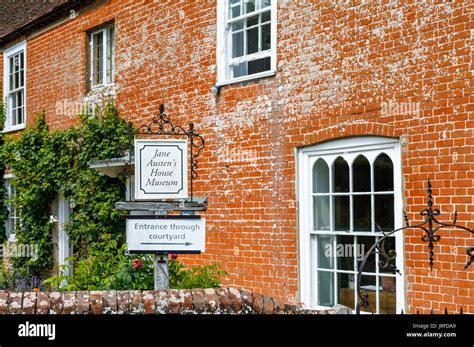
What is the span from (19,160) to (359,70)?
10.1 m

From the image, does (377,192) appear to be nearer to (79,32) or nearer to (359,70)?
(359,70)

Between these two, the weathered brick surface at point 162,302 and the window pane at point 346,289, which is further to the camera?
the window pane at point 346,289

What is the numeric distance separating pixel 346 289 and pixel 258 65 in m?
3.50

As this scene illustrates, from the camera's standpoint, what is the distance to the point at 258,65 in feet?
38.5

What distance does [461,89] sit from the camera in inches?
340

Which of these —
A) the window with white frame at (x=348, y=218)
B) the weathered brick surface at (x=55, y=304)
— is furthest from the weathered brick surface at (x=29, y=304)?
the window with white frame at (x=348, y=218)

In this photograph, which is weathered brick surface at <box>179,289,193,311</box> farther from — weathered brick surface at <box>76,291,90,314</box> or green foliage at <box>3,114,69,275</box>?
green foliage at <box>3,114,69,275</box>

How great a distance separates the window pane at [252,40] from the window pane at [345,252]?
316 cm

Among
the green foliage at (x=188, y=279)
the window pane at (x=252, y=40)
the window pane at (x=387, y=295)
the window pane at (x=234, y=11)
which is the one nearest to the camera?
the window pane at (x=387, y=295)

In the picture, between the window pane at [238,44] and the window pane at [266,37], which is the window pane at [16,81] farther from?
the window pane at [266,37]

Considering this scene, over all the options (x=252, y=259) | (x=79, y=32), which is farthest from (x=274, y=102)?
(x=79, y=32)

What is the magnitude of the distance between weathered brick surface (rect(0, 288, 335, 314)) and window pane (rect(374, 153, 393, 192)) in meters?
3.18

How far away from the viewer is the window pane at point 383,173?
953 cm

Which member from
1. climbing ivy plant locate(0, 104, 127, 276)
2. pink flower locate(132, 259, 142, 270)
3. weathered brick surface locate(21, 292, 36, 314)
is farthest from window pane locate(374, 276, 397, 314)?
climbing ivy plant locate(0, 104, 127, 276)
